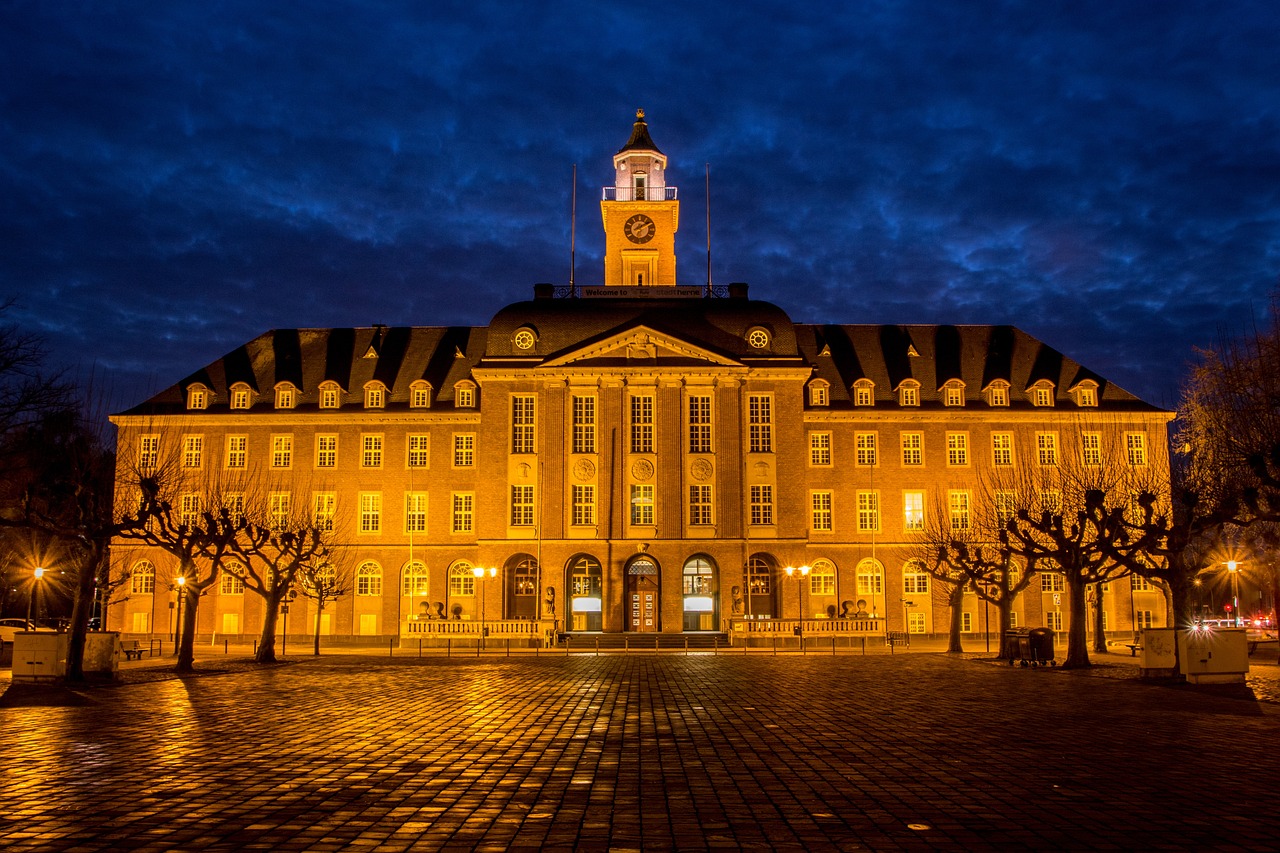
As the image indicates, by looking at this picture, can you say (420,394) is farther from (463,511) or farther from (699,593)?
(699,593)

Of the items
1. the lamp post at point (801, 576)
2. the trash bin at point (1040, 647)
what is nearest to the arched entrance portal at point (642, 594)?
the lamp post at point (801, 576)

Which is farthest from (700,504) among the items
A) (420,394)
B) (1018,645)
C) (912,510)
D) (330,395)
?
(1018,645)

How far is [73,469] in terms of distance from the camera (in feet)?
108

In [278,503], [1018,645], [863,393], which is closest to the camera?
[1018,645]

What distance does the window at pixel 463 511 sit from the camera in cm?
6425

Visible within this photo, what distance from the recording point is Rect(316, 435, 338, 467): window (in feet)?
214

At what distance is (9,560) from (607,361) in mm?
32563

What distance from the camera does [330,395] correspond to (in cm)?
6606

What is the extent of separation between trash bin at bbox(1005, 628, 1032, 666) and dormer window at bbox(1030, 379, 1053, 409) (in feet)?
99.9

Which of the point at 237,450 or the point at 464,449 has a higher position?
the point at 464,449

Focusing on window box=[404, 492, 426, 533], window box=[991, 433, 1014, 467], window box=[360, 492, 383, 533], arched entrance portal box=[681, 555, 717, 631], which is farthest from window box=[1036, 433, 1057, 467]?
window box=[360, 492, 383, 533]

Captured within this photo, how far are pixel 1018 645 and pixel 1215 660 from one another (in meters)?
10.3

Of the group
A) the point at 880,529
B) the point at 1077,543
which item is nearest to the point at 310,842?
the point at 1077,543

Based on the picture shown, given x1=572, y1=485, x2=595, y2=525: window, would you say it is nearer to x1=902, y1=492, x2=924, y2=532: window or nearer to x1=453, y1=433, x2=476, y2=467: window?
x1=453, y1=433, x2=476, y2=467: window
